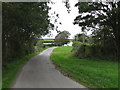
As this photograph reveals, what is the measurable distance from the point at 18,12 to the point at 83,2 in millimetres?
5416

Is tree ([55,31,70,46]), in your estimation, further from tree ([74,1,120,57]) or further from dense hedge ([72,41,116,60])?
tree ([74,1,120,57])

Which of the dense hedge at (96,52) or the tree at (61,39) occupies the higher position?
the tree at (61,39)

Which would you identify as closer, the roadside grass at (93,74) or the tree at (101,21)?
the roadside grass at (93,74)

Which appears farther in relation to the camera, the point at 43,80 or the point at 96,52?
the point at 96,52

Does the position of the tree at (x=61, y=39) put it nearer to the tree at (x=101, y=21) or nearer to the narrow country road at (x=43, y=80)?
the tree at (x=101, y=21)

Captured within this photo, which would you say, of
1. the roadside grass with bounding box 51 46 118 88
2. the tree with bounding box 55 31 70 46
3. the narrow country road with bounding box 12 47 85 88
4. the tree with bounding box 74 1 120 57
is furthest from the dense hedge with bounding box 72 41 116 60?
the tree with bounding box 55 31 70 46

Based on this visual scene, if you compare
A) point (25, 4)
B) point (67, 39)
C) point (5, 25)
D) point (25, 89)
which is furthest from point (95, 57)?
point (67, 39)

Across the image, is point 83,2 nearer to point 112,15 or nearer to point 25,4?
point 25,4

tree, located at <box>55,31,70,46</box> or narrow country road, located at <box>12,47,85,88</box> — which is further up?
tree, located at <box>55,31,70,46</box>

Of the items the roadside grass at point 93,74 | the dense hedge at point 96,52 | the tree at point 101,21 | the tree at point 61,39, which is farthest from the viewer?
the tree at point 61,39

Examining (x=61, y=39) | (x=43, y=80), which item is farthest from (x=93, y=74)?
(x=61, y=39)

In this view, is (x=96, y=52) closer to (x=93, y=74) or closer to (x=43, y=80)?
(x=93, y=74)

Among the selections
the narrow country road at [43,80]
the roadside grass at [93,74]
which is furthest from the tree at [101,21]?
the narrow country road at [43,80]

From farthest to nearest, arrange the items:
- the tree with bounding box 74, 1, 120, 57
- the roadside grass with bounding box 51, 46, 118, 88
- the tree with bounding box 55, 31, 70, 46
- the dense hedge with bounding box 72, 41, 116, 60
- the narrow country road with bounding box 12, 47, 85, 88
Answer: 1. the tree with bounding box 55, 31, 70, 46
2. the dense hedge with bounding box 72, 41, 116, 60
3. the tree with bounding box 74, 1, 120, 57
4. the roadside grass with bounding box 51, 46, 118, 88
5. the narrow country road with bounding box 12, 47, 85, 88
